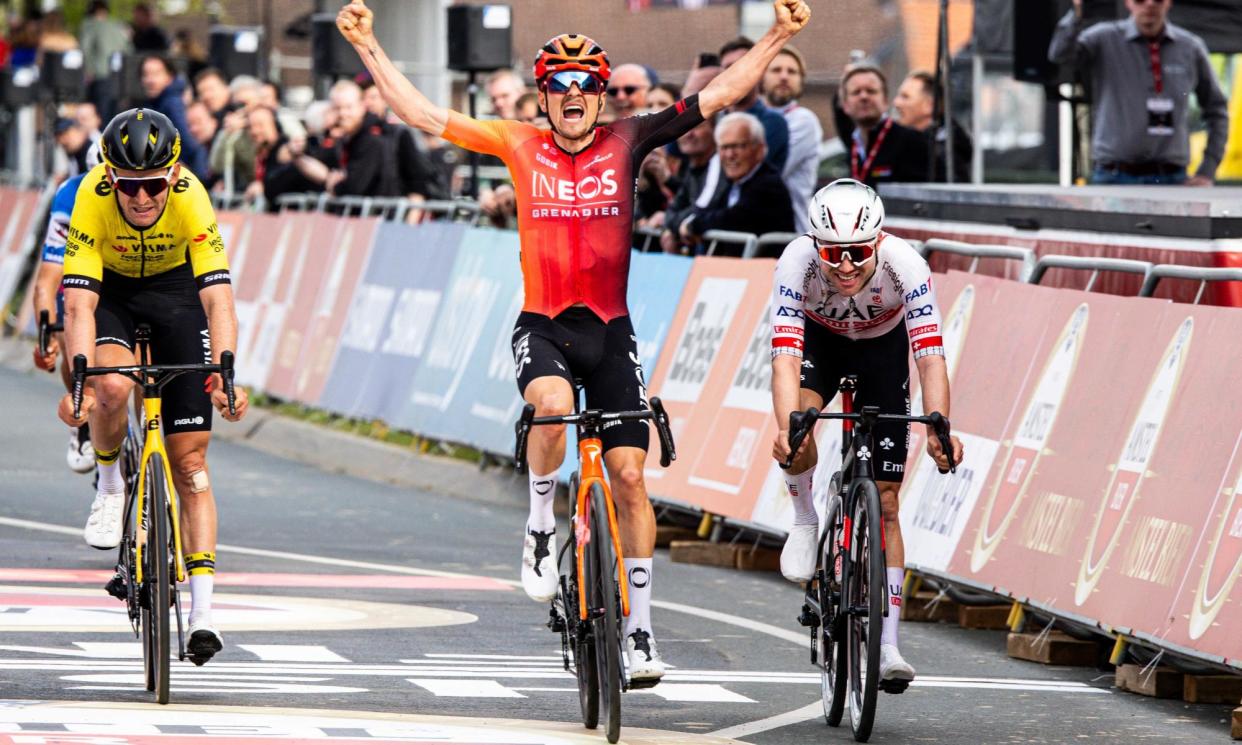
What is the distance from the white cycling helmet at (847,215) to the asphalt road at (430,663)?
67.8 inches

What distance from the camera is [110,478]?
10656mm

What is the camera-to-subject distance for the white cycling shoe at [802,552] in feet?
31.5

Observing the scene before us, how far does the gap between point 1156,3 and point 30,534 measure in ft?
24.6

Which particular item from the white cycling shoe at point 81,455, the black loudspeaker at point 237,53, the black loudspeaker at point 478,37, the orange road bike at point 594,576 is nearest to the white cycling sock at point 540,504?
the orange road bike at point 594,576

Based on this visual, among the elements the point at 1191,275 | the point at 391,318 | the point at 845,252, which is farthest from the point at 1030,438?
the point at 391,318

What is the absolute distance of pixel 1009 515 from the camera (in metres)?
11.2

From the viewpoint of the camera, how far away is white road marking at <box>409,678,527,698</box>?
31.3ft

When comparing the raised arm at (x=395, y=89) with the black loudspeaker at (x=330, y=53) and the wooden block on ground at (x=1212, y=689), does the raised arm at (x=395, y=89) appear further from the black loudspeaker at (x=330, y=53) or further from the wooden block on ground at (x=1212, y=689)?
the black loudspeaker at (x=330, y=53)

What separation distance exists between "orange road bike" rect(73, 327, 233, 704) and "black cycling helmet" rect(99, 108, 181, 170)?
729 millimetres

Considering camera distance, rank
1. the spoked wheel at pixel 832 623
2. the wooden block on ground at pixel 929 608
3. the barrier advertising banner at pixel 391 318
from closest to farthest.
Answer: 1. the spoked wheel at pixel 832 623
2. the wooden block on ground at pixel 929 608
3. the barrier advertising banner at pixel 391 318

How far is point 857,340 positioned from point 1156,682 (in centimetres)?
184

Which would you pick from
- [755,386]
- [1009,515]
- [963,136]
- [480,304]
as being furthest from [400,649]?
[963,136]

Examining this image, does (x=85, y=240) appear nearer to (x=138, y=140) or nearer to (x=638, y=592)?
(x=138, y=140)

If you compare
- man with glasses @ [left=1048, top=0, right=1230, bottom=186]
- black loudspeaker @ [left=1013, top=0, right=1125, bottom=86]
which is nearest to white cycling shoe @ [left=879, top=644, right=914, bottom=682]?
man with glasses @ [left=1048, top=0, right=1230, bottom=186]
